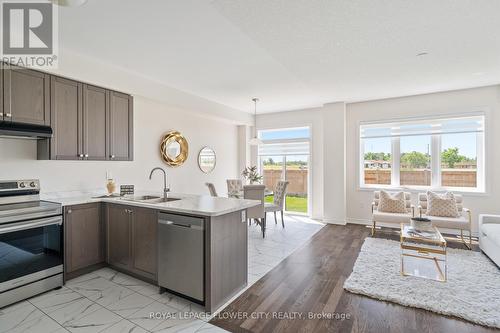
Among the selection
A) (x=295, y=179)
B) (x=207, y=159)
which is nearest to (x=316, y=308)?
(x=207, y=159)

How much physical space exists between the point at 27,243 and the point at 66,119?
1482 millimetres

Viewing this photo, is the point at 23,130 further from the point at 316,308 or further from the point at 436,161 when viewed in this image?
the point at 436,161

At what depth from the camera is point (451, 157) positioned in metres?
4.92

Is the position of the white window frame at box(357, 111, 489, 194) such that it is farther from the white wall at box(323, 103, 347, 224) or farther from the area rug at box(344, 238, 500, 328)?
the area rug at box(344, 238, 500, 328)

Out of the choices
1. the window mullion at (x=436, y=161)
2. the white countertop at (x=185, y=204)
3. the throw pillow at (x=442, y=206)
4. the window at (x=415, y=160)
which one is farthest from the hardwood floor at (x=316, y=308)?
the window mullion at (x=436, y=161)

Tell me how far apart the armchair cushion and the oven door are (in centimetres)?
531

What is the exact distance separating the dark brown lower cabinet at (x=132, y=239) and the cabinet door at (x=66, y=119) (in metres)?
0.84

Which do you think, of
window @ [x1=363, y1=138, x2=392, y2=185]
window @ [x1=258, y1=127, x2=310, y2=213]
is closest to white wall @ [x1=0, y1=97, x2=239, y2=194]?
window @ [x1=258, y1=127, x2=310, y2=213]

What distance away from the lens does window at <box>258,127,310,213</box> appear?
6574 millimetres

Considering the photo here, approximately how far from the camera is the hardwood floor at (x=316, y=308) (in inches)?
82.4

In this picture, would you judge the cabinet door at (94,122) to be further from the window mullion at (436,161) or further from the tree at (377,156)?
the window mullion at (436,161)

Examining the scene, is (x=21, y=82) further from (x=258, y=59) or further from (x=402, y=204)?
(x=402, y=204)

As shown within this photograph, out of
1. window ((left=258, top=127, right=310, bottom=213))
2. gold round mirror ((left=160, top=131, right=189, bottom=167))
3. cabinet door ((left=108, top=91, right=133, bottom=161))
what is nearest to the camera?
cabinet door ((left=108, top=91, right=133, bottom=161))

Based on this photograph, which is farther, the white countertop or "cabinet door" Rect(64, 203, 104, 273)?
"cabinet door" Rect(64, 203, 104, 273)
